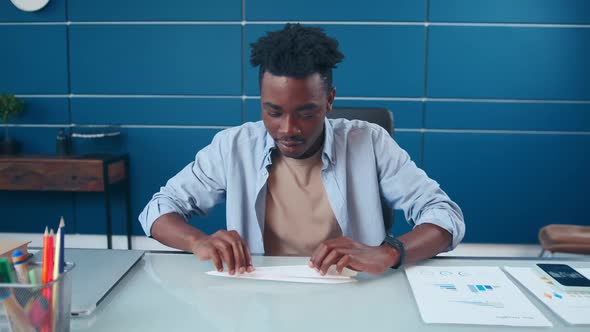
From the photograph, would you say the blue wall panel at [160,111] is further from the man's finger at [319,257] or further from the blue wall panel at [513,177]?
the man's finger at [319,257]

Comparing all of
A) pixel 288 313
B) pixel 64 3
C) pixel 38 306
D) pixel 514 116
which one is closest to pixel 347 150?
pixel 288 313

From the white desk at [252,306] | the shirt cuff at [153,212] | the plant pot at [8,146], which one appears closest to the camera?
the white desk at [252,306]

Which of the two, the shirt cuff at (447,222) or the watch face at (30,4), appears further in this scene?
the watch face at (30,4)

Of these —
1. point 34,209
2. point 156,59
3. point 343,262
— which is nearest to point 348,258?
point 343,262

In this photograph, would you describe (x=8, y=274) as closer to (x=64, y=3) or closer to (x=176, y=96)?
(x=176, y=96)

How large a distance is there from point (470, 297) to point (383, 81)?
2308mm

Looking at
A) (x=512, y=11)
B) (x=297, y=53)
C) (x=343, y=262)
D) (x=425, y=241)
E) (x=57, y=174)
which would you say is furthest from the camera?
(x=512, y=11)

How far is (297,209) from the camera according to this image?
1.33 metres

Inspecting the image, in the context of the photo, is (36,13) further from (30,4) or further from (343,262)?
(343,262)

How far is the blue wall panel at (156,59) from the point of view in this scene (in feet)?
9.84

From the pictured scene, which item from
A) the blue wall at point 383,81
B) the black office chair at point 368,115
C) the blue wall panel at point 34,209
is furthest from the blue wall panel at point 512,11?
the blue wall panel at point 34,209

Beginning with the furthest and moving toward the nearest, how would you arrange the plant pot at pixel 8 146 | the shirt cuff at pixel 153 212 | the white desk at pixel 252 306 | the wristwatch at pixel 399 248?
the plant pot at pixel 8 146, the shirt cuff at pixel 153 212, the wristwatch at pixel 399 248, the white desk at pixel 252 306

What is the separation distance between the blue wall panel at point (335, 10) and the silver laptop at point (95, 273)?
7.37 ft

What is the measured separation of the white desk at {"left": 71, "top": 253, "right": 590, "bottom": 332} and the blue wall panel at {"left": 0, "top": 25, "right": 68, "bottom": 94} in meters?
2.58
